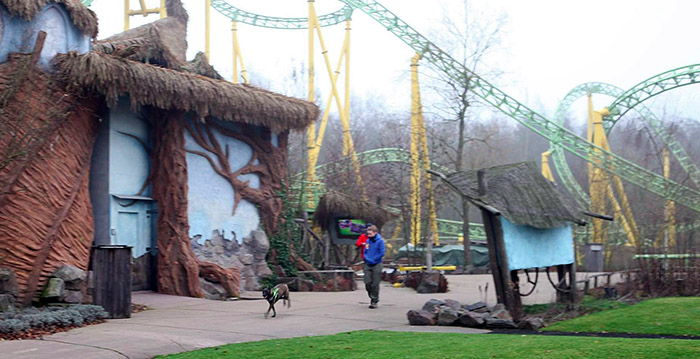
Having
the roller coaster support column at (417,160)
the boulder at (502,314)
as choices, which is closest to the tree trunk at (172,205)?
the boulder at (502,314)

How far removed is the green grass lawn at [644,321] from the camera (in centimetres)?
1171

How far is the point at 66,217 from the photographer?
14719mm

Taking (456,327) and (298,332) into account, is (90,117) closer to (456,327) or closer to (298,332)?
(298,332)

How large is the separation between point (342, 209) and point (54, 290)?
11503mm

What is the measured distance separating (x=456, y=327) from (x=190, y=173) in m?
8.24

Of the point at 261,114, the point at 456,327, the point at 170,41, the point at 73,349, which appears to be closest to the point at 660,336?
the point at 456,327

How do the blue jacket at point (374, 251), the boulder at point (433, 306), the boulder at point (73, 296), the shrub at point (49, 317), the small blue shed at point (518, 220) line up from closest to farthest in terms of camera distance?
1. the shrub at point (49, 317)
2. the boulder at point (433, 306)
3. the small blue shed at point (518, 220)
4. the boulder at point (73, 296)
5. the blue jacket at point (374, 251)

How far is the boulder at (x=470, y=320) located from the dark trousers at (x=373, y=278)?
9.57 ft

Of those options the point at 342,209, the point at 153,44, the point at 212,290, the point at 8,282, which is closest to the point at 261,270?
the point at 212,290

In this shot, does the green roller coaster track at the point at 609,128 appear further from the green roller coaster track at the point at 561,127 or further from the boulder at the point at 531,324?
the boulder at the point at 531,324

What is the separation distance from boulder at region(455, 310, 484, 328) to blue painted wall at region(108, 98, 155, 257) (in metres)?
7.66

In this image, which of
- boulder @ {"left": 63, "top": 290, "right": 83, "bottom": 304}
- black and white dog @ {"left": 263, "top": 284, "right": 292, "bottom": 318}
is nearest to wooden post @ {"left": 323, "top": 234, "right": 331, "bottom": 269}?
black and white dog @ {"left": 263, "top": 284, "right": 292, "bottom": 318}

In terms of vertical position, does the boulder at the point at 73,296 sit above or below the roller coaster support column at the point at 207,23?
below

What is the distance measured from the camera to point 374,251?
15445 millimetres
